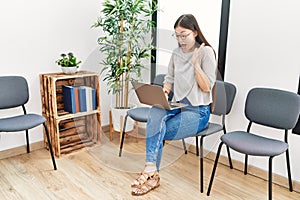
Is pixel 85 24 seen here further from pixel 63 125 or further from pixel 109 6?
pixel 63 125

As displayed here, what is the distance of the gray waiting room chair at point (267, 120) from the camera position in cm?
180

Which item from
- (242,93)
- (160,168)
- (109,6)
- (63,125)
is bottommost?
(160,168)

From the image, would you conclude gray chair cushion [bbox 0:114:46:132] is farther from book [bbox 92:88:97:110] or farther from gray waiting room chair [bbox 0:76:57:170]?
book [bbox 92:88:97:110]

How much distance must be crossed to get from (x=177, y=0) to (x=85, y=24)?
0.99 m

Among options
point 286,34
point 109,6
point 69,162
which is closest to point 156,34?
point 109,6

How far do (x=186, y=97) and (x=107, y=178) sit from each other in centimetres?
92

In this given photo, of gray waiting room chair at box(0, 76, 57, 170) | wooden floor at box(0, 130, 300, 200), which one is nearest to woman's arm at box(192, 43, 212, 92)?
wooden floor at box(0, 130, 300, 200)

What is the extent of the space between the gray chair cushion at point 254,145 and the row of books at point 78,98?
139 centimetres

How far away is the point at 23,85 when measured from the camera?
248 cm

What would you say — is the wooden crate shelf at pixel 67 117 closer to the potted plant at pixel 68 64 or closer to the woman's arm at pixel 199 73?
the potted plant at pixel 68 64

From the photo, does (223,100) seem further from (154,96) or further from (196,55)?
(154,96)

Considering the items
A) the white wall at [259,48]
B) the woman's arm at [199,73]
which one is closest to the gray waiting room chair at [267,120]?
the white wall at [259,48]

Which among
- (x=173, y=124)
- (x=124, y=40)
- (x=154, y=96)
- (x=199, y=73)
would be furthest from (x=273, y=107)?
(x=124, y=40)

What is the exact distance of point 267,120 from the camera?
206 cm
